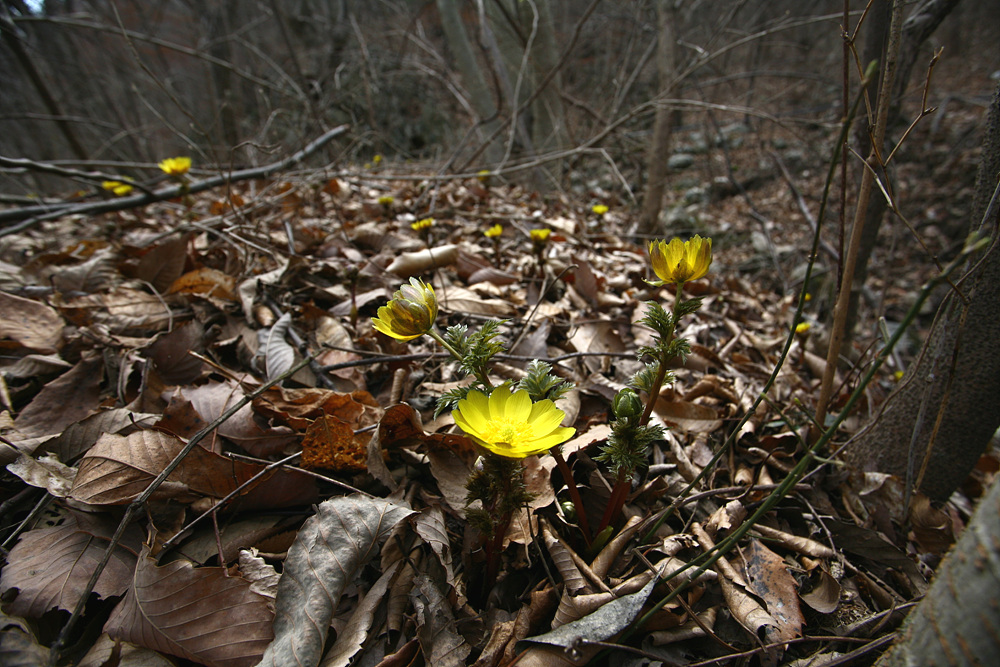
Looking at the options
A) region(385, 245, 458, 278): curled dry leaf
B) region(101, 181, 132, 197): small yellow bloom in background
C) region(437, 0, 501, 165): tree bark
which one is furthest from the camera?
region(437, 0, 501, 165): tree bark

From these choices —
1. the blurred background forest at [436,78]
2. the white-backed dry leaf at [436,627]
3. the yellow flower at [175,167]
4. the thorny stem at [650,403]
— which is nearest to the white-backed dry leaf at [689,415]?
the thorny stem at [650,403]

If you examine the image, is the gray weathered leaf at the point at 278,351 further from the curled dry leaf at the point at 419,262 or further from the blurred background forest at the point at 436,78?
the blurred background forest at the point at 436,78

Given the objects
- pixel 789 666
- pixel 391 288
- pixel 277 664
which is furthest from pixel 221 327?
pixel 789 666

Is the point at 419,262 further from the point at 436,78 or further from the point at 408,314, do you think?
the point at 436,78

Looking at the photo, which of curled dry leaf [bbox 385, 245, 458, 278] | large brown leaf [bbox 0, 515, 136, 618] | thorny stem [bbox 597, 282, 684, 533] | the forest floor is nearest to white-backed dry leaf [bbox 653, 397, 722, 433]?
the forest floor

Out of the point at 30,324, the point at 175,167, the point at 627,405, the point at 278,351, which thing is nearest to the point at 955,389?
the point at 627,405

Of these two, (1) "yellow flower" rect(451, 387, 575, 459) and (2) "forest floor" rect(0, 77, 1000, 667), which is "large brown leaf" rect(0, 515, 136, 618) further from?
(1) "yellow flower" rect(451, 387, 575, 459)
